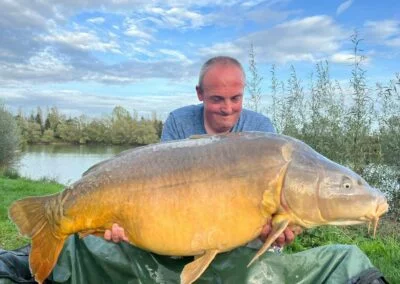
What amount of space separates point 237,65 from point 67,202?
1.04 m

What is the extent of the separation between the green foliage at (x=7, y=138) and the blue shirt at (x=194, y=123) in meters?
14.7

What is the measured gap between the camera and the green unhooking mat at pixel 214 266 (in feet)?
6.83

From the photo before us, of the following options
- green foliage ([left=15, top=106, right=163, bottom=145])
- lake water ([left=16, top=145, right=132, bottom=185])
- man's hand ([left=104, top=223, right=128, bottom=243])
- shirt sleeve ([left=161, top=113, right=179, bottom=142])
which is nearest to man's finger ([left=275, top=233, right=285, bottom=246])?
man's hand ([left=104, top=223, right=128, bottom=243])

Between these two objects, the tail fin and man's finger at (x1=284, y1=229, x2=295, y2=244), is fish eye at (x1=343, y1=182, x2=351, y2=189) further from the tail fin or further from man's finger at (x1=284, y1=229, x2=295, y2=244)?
the tail fin

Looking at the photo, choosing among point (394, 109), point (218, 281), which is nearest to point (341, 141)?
point (394, 109)

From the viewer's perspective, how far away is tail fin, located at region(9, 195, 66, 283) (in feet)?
5.96

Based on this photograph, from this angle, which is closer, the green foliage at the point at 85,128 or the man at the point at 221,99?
the man at the point at 221,99

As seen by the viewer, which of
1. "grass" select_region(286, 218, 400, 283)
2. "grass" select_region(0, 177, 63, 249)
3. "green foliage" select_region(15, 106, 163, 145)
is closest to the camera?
"grass" select_region(286, 218, 400, 283)

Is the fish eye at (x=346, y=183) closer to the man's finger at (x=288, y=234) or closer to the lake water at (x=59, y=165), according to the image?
the man's finger at (x=288, y=234)

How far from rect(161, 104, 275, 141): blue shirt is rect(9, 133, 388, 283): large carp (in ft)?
2.80

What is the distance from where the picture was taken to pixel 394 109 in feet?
17.6

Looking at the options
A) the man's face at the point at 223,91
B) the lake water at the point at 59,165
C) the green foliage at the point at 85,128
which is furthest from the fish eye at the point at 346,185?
the green foliage at the point at 85,128

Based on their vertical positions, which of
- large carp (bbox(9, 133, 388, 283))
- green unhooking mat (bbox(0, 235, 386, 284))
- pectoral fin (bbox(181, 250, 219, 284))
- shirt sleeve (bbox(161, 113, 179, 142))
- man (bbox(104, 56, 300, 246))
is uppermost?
man (bbox(104, 56, 300, 246))

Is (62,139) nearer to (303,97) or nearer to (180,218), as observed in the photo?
(303,97)
